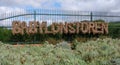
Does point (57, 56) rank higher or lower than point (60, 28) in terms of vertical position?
higher

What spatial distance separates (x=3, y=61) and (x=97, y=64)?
244 centimetres

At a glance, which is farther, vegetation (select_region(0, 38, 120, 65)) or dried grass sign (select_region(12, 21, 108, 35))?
dried grass sign (select_region(12, 21, 108, 35))

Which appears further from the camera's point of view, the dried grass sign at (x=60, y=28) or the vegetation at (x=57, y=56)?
the dried grass sign at (x=60, y=28)

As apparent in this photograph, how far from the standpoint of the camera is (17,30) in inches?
863

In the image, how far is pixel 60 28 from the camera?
892 inches

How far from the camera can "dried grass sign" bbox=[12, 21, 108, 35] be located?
71.7 feet

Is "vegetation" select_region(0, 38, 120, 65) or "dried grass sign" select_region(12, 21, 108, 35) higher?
"vegetation" select_region(0, 38, 120, 65)

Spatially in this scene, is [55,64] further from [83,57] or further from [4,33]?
[4,33]

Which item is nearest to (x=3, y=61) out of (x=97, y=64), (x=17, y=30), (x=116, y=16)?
(x=97, y=64)

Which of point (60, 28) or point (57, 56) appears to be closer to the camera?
point (57, 56)

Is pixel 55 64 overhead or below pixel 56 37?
overhead

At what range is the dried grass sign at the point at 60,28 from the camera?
2184cm

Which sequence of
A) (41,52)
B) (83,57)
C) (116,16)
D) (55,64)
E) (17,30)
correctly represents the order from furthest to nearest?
(116,16)
(17,30)
(83,57)
(41,52)
(55,64)

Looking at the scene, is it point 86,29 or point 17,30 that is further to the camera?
point 86,29
